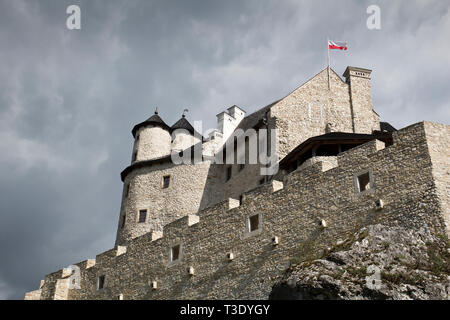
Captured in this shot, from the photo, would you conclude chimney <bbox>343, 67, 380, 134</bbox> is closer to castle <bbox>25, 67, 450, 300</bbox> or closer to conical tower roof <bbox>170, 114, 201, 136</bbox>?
castle <bbox>25, 67, 450, 300</bbox>

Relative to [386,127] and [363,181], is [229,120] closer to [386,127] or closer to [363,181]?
[386,127]

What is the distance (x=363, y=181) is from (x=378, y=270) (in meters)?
4.53

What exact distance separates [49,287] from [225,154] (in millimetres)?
13393

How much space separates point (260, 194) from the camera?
2378 centimetres

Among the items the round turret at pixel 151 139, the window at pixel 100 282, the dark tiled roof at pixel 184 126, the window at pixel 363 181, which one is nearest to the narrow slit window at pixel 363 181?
the window at pixel 363 181

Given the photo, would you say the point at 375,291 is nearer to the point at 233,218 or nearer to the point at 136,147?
the point at 233,218

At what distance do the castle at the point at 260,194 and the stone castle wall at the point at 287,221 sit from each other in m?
0.05

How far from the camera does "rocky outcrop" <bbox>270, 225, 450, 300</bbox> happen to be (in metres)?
16.3

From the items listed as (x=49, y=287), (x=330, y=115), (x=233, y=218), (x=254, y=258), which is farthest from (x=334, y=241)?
(x=49, y=287)

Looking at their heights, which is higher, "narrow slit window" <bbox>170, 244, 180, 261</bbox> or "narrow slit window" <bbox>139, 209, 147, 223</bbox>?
"narrow slit window" <bbox>139, 209, 147, 223</bbox>

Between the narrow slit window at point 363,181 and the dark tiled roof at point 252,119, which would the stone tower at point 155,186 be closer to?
the dark tiled roof at point 252,119

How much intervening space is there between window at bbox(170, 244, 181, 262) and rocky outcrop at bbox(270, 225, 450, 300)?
847 cm

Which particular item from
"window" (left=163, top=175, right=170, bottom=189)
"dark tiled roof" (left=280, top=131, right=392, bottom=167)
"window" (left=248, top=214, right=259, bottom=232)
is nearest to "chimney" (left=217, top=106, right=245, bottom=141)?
"window" (left=163, top=175, right=170, bottom=189)

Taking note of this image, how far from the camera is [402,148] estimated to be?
1991cm
